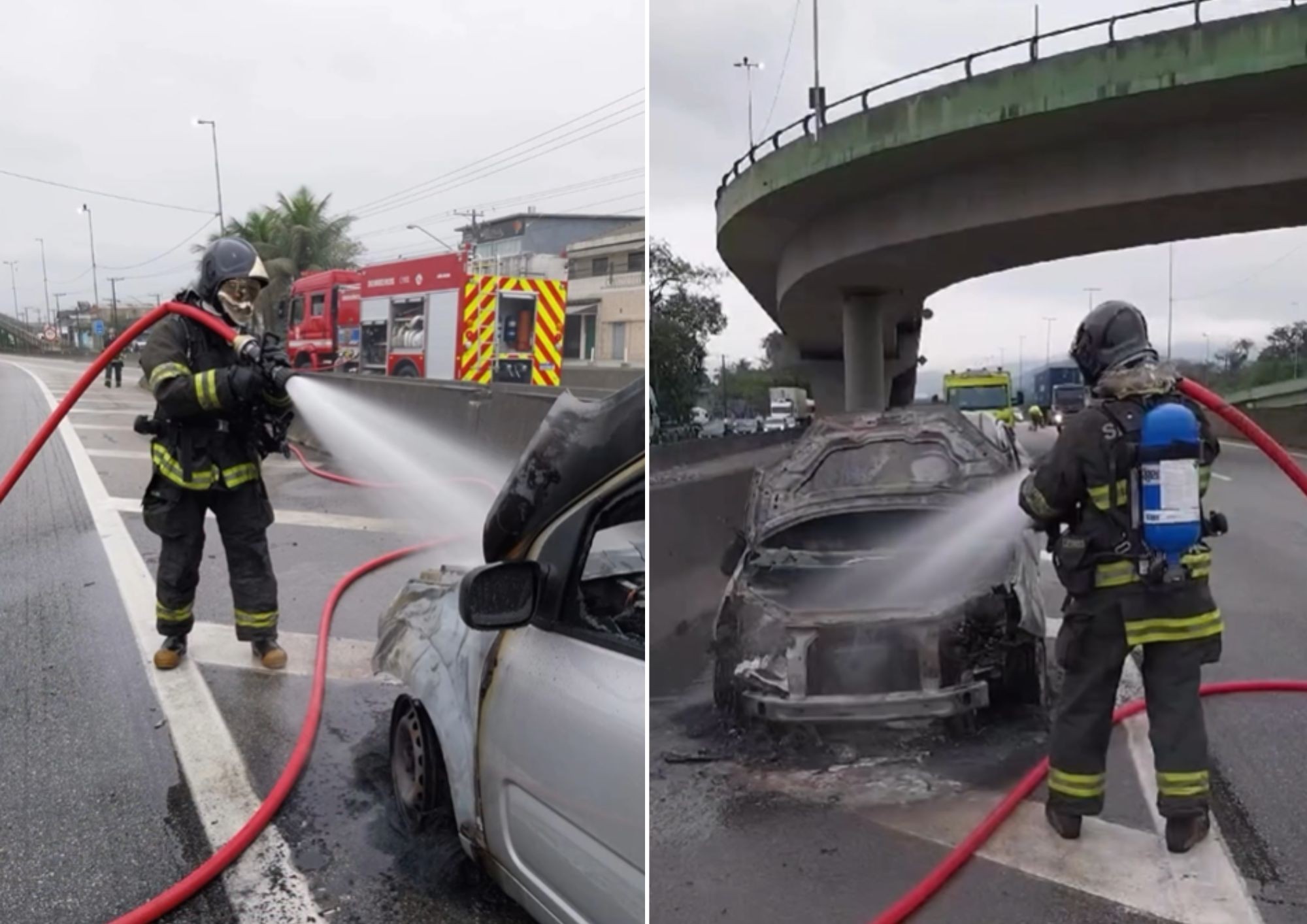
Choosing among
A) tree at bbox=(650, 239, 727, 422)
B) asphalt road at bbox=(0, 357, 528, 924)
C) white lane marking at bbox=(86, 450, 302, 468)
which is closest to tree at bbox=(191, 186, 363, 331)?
white lane marking at bbox=(86, 450, 302, 468)

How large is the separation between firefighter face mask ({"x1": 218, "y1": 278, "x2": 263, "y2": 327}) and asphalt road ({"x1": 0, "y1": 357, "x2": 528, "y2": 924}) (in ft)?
5.36

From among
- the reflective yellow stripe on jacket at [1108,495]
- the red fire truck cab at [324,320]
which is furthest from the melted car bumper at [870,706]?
the red fire truck cab at [324,320]

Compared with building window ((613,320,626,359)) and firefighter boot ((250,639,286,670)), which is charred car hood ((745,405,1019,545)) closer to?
building window ((613,320,626,359))

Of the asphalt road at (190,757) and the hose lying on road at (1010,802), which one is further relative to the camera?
the asphalt road at (190,757)

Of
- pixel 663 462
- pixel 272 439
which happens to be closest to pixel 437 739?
pixel 663 462

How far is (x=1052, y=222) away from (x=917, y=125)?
190cm

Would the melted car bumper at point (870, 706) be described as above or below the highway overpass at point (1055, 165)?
below

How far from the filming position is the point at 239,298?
15.1 feet

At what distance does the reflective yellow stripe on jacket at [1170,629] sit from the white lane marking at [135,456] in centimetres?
1030

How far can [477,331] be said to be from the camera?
17.4m

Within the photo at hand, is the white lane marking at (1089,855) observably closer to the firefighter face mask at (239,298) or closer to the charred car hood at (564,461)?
the charred car hood at (564,461)

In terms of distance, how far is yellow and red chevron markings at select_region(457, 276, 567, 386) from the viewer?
53.1 feet

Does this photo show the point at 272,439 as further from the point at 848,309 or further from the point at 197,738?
the point at 848,309

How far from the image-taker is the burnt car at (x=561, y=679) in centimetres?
198
